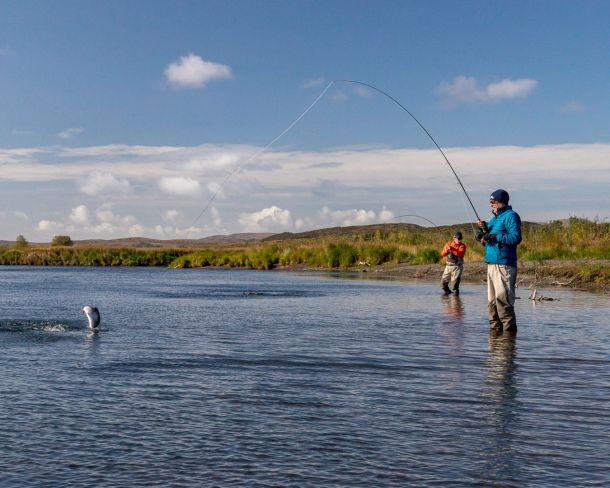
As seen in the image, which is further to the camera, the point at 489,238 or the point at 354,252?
the point at 354,252

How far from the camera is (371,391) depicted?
7.76m

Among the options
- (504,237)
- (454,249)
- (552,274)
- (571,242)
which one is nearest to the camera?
(504,237)

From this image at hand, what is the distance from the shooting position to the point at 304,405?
707cm

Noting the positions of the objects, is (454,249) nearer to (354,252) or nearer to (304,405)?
(304,405)

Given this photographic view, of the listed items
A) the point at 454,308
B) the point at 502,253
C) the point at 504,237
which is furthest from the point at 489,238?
the point at 454,308

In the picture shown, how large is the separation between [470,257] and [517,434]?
102ft

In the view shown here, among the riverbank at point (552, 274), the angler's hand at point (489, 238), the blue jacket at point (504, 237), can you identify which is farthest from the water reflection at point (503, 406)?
the riverbank at point (552, 274)

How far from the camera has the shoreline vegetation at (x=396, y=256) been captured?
28.5m

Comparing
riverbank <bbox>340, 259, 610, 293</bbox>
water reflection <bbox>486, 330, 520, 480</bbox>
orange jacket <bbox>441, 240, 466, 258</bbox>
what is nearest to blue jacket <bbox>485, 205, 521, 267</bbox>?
water reflection <bbox>486, 330, 520, 480</bbox>

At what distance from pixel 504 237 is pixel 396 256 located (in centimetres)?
3211

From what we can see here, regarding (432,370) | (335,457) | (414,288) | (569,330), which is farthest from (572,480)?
(414,288)

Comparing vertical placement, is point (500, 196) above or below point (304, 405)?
above

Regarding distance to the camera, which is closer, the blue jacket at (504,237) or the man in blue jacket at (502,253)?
the blue jacket at (504,237)

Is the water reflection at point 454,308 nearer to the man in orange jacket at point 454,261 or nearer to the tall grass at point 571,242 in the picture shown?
the man in orange jacket at point 454,261
